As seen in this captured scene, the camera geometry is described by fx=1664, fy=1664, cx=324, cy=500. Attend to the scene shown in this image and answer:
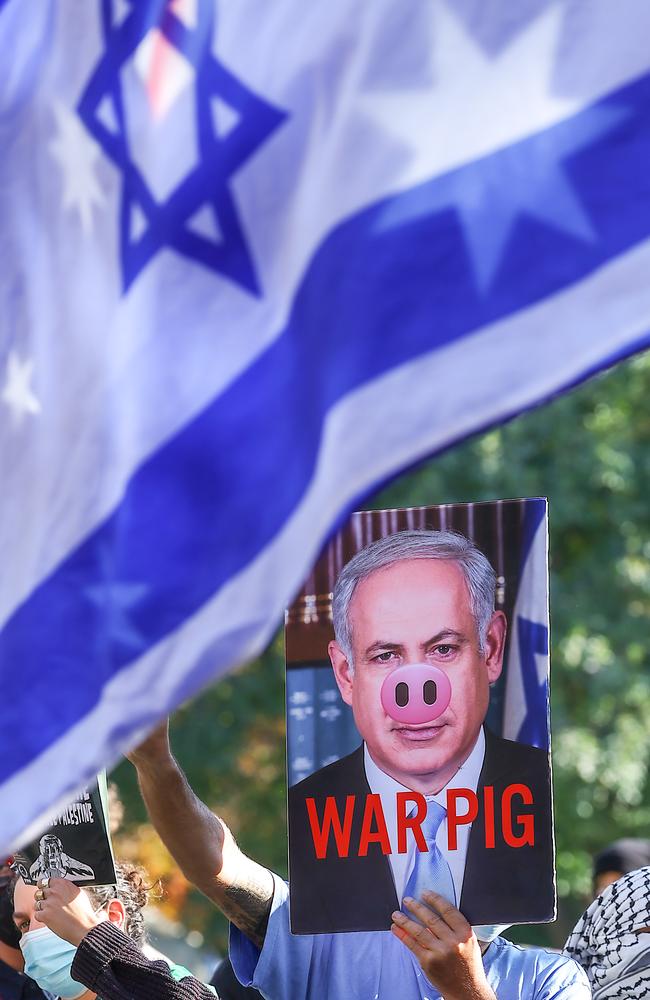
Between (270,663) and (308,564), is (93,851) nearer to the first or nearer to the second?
(308,564)

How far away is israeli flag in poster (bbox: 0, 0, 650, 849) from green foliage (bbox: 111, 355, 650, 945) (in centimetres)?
923

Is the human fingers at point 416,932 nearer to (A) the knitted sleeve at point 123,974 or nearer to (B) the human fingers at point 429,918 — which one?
(B) the human fingers at point 429,918

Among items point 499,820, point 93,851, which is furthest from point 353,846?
point 93,851

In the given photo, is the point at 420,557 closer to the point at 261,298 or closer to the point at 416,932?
the point at 416,932

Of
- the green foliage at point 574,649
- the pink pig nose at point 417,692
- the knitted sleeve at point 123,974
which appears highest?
the green foliage at point 574,649

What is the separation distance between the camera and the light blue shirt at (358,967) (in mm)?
3158

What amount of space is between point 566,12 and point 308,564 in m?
0.70

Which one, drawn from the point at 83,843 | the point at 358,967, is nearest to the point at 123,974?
the point at 83,843

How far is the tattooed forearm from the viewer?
3227 millimetres

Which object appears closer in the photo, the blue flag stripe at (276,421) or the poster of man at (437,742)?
the blue flag stripe at (276,421)

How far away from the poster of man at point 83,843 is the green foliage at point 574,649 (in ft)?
26.0

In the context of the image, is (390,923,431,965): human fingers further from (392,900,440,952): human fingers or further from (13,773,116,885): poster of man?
(13,773,116,885): poster of man

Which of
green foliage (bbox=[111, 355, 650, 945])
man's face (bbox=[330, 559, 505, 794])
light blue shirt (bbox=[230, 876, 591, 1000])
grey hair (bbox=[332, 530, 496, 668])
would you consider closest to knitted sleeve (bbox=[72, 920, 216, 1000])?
light blue shirt (bbox=[230, 876, 591, 1000])

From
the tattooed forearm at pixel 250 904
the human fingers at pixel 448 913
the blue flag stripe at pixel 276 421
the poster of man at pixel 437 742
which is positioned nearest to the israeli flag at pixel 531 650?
the poster of man at pixel 437 742
